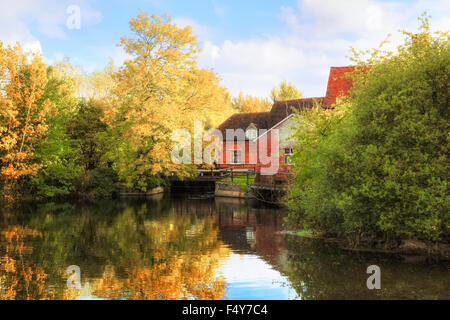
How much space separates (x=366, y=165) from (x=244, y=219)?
1198 centimetres

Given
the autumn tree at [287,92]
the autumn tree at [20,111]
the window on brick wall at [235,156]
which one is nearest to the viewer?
the autumn tree at [20,111]

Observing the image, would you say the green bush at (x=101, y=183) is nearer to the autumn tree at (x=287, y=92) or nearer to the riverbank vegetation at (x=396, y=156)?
the riverbank vegetation at (x=396, y=156)

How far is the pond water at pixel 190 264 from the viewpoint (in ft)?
36.0

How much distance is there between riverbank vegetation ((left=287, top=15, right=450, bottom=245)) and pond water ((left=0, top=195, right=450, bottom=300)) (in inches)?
48.0

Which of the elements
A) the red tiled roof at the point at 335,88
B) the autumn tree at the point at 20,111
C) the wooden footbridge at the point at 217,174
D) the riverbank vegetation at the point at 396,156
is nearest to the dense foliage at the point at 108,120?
the autumn tree at the point at 20,111

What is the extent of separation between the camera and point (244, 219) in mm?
26328

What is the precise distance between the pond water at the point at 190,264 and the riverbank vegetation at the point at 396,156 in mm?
1220

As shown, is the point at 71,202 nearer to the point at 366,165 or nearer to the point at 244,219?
the point at 244,219

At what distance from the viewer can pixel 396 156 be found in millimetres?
15141

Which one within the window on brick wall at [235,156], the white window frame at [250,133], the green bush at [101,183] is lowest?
the green bush at [101,183]

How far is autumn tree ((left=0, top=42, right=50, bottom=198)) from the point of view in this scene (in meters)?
32.7

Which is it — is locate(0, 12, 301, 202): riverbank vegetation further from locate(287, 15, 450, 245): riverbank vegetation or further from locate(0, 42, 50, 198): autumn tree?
locate(287, 15, 450, 245): riverbank vegetation
